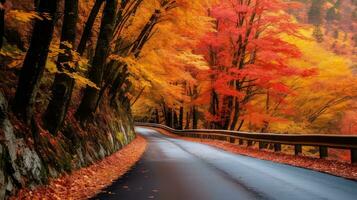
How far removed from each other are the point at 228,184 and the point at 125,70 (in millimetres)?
13167

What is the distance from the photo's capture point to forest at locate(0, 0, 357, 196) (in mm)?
8961

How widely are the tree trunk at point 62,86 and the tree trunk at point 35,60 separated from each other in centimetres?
180

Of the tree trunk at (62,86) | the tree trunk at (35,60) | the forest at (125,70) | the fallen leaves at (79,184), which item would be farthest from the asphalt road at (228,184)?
the tree trunk at (35,60)

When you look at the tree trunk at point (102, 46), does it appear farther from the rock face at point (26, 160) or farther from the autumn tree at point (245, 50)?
the autumn tree at point (245, 50)

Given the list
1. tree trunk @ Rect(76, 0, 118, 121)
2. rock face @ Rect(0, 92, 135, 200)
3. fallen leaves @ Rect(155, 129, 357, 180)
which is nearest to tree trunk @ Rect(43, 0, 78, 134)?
rock face @ Rect(0, 92, 135, 200)

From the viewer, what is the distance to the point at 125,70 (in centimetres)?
2173

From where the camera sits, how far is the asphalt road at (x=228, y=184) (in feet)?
27.3

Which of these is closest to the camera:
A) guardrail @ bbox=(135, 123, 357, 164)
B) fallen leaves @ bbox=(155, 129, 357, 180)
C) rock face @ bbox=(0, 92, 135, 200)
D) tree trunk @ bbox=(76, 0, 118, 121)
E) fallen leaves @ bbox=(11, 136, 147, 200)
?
rock face @ bbox=(0, 92, 135, 200)

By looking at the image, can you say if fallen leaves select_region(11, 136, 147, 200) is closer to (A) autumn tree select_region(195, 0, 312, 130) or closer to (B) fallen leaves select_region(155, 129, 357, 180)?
(B) fallen leaves select_region(155, 129, 357, 180)

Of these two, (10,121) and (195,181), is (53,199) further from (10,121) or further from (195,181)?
(195,181)

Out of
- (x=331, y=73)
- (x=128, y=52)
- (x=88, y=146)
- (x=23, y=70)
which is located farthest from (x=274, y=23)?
(x=23, y=70)

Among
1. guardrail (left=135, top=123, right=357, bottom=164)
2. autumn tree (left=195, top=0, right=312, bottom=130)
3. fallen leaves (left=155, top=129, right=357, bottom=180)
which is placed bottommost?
fallen leaves (left=155, top=129, right=357, bottom=180)

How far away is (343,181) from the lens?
10.1 meters

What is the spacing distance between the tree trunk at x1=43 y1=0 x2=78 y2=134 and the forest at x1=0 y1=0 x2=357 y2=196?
0.09ft
